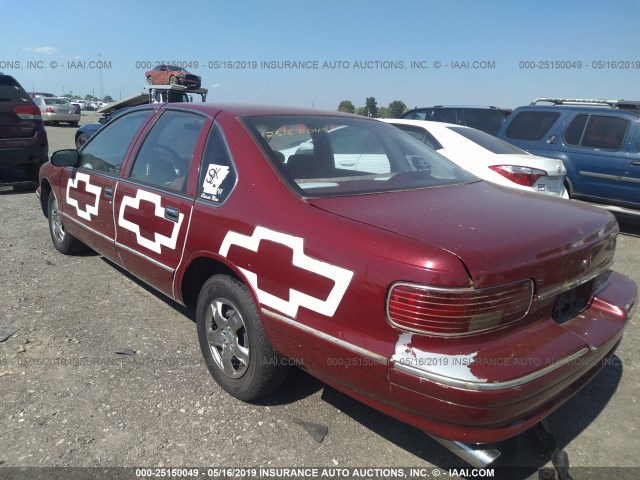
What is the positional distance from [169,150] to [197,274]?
36.5 inches

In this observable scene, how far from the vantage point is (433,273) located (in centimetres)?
181

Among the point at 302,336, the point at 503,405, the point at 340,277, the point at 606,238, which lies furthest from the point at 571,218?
the point at 302,336

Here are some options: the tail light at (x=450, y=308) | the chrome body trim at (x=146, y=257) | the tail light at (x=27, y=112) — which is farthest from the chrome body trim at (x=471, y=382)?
the tail light at (x=27, y=112)

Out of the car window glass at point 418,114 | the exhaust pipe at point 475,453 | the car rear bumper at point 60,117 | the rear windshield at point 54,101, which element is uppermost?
the car window glass at point 418,114

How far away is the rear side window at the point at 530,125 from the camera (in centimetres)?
771

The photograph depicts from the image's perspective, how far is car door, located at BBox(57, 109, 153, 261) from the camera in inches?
148

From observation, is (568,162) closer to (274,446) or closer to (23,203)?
(274,446)

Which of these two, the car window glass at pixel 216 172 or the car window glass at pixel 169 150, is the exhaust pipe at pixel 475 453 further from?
the car window glass at pixel 169 150

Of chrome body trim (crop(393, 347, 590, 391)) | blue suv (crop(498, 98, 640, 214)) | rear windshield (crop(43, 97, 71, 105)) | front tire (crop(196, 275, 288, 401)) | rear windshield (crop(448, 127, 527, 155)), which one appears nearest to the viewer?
chrome body trim (crop(393, 347, 590, 391))

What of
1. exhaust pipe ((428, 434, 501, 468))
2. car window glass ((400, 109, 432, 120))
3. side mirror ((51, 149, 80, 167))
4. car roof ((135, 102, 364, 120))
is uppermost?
car window glass ((400, 109, 432, 120))

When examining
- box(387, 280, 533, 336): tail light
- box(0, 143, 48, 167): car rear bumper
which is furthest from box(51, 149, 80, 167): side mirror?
box(0, 143, 48, 167): car rear bumper

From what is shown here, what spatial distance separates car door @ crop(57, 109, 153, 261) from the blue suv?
20.0 ft

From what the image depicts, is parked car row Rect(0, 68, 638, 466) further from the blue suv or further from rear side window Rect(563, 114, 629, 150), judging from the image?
rear side window Rect(563, 114, 629, 150)

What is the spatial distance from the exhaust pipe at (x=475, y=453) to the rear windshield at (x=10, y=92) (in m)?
8.31
